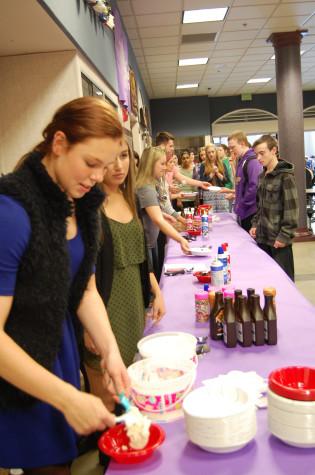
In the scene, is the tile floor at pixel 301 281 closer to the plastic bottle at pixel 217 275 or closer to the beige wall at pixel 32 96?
the plastic bottle at pixel 217 275

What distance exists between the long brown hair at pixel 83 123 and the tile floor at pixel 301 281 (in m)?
1.68

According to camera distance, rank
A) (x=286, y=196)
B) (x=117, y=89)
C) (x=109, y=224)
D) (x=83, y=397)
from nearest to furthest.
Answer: (x=83, y=397) < (x=109, y=224) < (x=286, y=196) < (x=117, y=89)

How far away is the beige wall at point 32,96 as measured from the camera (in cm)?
328

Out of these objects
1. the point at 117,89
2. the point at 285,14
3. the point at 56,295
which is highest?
the point at 285,14

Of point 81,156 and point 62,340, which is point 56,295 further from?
point 81,156

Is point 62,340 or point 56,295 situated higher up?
point 56,295

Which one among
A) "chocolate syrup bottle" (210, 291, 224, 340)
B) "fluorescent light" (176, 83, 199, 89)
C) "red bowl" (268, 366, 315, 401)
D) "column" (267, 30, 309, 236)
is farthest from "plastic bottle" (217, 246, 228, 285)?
"fluorescent light" (176, 83, 199, 89)

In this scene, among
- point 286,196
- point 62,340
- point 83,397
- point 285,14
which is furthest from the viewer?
point 285,14

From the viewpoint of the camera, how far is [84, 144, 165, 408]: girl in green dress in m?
2.02

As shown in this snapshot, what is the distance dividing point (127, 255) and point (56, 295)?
97cm

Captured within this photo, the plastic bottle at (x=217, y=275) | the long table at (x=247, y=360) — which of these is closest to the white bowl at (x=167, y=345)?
the long table at (x=247, y=360)

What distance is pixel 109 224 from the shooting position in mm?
2094

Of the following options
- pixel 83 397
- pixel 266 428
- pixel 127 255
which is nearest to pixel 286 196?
pixel 127 255

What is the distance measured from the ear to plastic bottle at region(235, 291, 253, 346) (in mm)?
836
